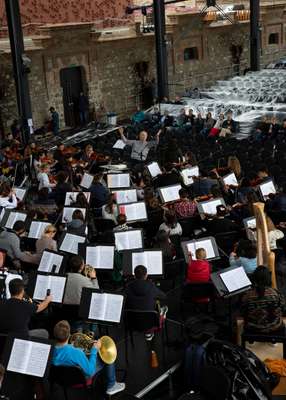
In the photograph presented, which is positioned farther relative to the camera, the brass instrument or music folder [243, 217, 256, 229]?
music folder [243, 217, 256, 229]

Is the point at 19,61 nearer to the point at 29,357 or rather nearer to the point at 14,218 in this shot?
the point at 14,218

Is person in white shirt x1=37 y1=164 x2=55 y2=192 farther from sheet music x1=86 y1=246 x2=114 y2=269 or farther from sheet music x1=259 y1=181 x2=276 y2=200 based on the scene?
sheet music x1=86 y1=246 x2=114 y2=269

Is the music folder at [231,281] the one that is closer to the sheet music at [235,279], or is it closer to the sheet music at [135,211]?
the sheet music at [235,279]

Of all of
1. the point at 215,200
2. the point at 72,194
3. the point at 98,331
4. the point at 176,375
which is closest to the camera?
the point at 176,375

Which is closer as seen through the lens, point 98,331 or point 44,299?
point 44,299

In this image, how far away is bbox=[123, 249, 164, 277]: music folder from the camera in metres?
9.06

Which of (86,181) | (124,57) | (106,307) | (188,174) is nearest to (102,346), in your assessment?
(106,307)

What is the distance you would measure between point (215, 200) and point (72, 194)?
3.33 meters

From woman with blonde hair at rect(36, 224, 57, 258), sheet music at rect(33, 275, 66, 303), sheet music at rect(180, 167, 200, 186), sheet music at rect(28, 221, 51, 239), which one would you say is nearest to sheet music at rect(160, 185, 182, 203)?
sheet music at rect(180, 167, 200, 186)

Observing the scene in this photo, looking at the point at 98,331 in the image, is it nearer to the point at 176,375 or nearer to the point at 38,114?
the point at 176,375

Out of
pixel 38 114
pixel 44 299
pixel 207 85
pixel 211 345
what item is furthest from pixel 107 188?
pixel 207 85

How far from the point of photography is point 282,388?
7.39m

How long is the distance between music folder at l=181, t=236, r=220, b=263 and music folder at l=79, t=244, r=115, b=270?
4.01 ft

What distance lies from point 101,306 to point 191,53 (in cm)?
3043
